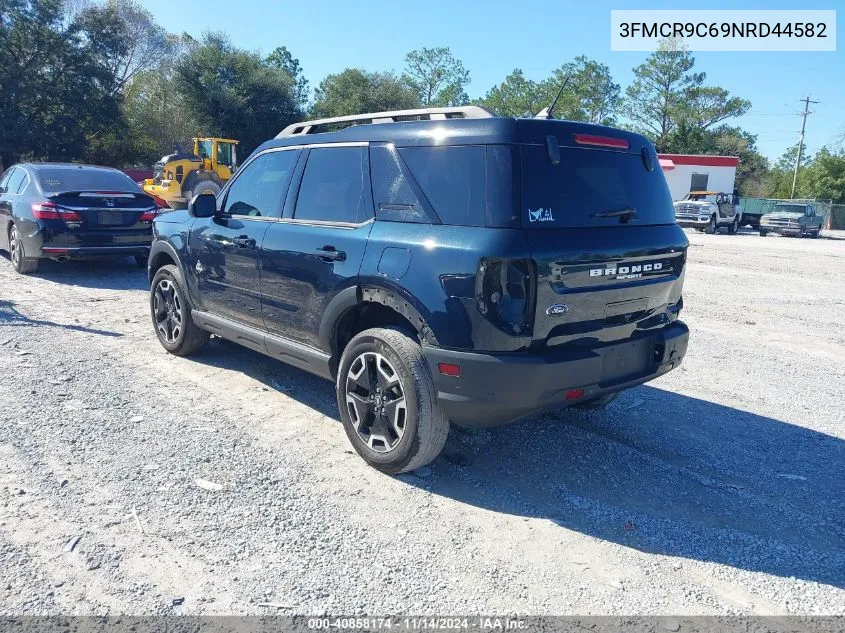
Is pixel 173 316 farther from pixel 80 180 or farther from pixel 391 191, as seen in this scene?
pixel 80 180

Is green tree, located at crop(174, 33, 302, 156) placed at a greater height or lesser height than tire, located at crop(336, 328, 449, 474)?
greater

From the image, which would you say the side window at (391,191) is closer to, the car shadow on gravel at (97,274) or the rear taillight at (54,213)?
the car shadow on gravel at (97,274)

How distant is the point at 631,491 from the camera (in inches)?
149

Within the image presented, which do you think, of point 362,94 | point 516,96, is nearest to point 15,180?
point 362,94

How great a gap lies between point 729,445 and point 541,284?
2195mm

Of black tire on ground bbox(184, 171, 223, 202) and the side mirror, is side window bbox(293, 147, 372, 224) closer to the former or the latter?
the side mirror

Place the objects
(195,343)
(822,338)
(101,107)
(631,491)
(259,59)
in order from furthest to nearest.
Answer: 1. (259,59)
2. (101,107)
3. (822,338)
4. (195,343)
5. (631,491)

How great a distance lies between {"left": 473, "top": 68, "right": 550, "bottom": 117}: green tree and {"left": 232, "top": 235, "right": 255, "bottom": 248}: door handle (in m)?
66.2

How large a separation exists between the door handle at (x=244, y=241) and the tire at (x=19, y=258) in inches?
256

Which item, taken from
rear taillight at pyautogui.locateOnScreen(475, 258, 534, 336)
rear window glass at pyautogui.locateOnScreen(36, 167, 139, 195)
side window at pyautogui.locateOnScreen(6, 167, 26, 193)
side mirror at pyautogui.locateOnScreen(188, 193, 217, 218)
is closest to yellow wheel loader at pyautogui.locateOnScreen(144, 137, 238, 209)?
side window at pyautogui.locateOnScreen(6, 167, 26, 193)

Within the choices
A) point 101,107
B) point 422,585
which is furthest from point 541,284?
point 101,107

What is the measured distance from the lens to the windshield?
1252 inches

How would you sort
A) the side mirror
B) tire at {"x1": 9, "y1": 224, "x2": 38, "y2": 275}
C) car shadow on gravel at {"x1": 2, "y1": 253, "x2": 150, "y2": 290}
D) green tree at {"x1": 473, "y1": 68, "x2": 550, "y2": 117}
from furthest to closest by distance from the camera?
green tree at {"x1": 473, "y1": 68, "x2": 550, "y2": 117}
tire at {"x1": 9, "y1": 224, "x2": 38, "y2": 275}
car shadow on gravel at {"x1": 2, "y1": 253, "x2": 150, "y2": 290}
the side mirror

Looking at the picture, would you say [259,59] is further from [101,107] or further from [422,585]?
[422,585]
